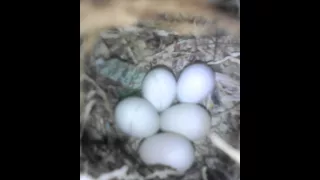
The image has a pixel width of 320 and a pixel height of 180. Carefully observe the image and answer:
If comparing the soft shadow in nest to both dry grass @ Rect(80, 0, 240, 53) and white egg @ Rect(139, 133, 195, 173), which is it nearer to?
white egg @ Rect(139, 133, 195, 173)

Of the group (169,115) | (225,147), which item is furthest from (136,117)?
(225,147)

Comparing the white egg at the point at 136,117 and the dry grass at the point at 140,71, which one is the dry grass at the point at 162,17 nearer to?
the dry grass at the point at 140,71

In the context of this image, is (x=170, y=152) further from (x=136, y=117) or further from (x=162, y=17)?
(x=162, y=17)

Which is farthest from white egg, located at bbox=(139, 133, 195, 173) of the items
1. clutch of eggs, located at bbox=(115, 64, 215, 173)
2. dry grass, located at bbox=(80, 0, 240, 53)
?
dry grass, located at bbox=(80, 0, 240, 53)

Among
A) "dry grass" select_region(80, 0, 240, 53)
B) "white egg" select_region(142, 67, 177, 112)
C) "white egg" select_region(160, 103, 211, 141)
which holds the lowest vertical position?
"white egg" select_region(160, 103, 211, 141)
